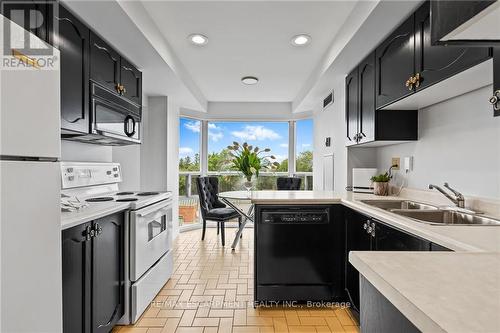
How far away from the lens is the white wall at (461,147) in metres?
1.57

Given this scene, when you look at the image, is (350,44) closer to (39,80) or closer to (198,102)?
(39,80)

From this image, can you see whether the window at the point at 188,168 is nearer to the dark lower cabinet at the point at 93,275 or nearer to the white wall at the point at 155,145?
the white wall at the point at 155,145

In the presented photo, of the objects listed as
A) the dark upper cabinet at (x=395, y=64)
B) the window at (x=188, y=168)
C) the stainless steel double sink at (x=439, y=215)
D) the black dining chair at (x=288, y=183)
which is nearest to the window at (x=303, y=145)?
the black dining chair at (x=288, y=183)

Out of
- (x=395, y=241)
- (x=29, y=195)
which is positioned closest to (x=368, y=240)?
(x=395, y=241)

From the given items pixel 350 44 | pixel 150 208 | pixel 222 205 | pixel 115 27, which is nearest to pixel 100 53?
pixel 115 27

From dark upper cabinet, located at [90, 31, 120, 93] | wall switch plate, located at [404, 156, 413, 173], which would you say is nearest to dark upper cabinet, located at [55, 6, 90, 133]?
dark upper cabinet, located at [90, 31, 120, 93]

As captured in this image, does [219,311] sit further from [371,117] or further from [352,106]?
[352,106]

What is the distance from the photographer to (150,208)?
7.26ft

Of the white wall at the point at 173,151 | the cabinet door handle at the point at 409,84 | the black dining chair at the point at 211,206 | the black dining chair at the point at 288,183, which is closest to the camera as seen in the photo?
the cabinet door handle at the point at 409,84

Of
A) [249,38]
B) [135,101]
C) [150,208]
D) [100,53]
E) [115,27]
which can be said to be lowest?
[150,208]

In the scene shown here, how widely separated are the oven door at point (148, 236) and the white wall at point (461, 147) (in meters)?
2.19

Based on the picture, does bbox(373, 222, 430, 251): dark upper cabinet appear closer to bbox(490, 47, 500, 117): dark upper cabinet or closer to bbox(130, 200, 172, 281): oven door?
bbox(490, 47, 500, 117): dark upper cabinet

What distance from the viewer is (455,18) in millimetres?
782

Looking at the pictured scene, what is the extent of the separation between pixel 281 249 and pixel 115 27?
6.73ft
